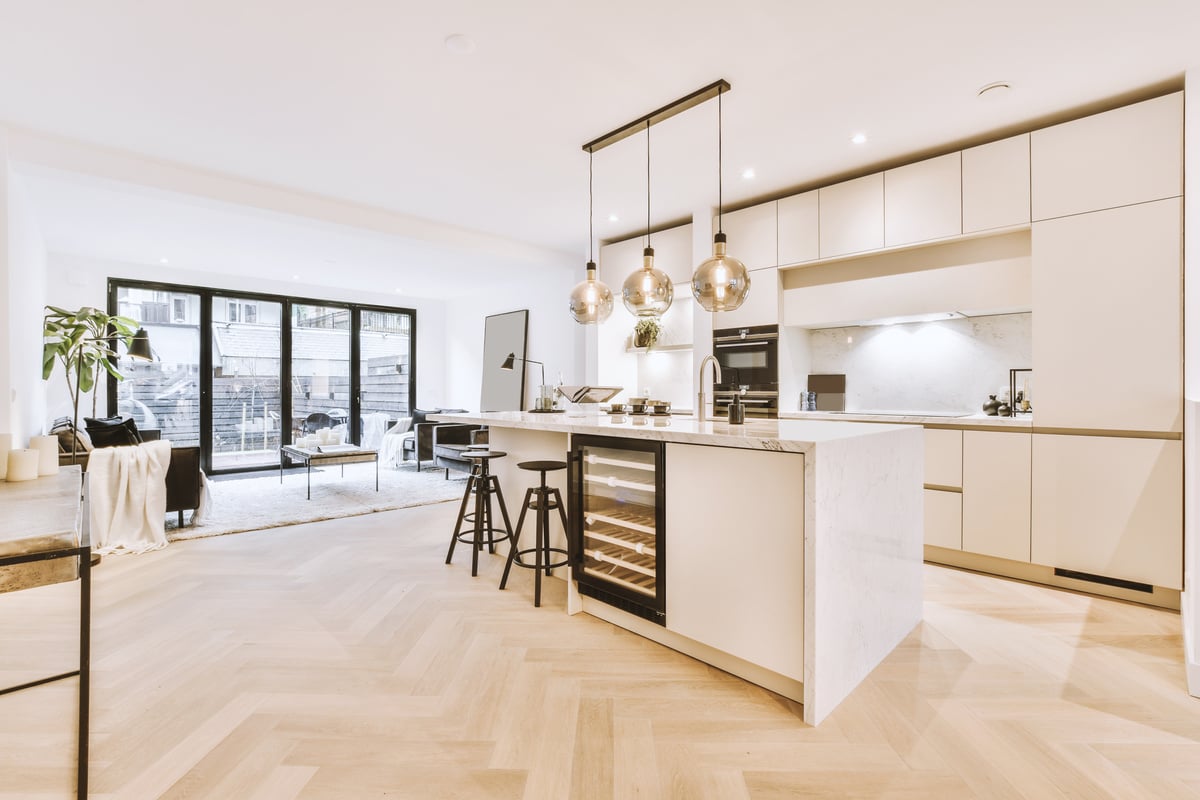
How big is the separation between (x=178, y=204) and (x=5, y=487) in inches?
134

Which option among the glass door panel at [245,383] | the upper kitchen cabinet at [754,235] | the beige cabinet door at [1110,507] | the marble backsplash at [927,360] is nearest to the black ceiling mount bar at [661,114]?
the upper kitchen cabinet at [754,235]

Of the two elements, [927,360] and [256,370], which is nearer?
[927,360]

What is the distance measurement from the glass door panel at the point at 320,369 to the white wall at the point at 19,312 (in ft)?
9.35

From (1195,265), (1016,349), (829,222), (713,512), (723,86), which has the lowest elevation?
(713,512)

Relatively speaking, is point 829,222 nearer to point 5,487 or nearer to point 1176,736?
point 1176,736

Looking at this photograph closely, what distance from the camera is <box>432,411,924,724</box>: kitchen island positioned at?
6.20ft

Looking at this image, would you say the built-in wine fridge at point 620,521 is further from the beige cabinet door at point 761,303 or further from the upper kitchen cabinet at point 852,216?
the upper kitchen cabinet at point 852,216

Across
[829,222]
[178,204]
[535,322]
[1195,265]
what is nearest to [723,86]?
[829,222]

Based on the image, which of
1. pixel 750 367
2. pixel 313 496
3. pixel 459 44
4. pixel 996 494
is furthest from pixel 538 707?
pixel 313 496

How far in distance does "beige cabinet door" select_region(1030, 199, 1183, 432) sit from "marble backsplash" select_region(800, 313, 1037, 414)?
0.39m

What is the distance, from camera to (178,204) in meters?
4.44

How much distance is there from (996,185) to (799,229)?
4.08 feet

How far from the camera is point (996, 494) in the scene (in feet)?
10.7

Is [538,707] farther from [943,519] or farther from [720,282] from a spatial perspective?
[943,519]
